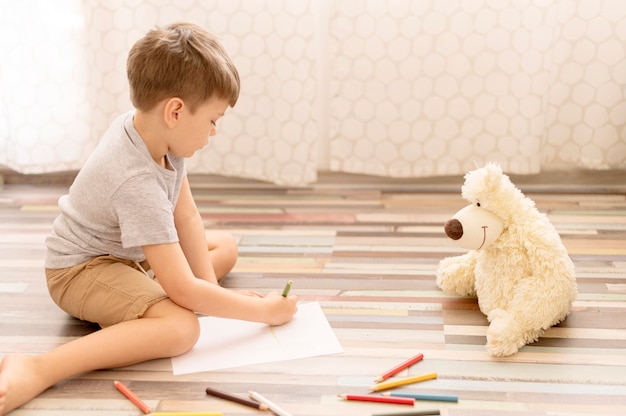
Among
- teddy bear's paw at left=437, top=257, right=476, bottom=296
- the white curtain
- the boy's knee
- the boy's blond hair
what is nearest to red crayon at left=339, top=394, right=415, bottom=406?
the boy's knee

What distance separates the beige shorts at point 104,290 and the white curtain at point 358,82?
34.0 inches

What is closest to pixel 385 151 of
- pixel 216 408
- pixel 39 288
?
pixel 39 288

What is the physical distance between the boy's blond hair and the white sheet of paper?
39 centimetres

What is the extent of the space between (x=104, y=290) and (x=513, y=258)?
2.23 feet

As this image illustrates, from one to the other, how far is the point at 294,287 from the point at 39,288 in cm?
49

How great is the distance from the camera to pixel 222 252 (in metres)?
1.61

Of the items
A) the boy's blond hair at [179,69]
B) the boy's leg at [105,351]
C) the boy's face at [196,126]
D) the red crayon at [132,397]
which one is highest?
the boy's blond hair at [179,69]

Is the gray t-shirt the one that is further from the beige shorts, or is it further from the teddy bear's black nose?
the teddy bear's black nose

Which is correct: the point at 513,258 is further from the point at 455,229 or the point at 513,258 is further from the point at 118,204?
the point at 118,204

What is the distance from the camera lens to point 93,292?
52.7 inches

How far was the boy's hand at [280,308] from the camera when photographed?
1.37 metres

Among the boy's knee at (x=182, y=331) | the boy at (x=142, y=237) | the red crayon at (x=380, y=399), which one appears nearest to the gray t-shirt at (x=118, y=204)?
the boy at (x=142, y=237)

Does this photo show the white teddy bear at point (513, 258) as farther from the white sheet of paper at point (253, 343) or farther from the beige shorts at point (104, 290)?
the beige shorts at point (104, 290)

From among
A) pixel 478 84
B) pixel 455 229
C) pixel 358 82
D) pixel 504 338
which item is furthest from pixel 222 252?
pixel 478 84
